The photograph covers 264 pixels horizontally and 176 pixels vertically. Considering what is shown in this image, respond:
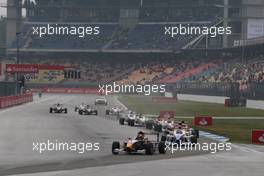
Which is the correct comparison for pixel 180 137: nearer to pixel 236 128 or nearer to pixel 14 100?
pixel 236 128

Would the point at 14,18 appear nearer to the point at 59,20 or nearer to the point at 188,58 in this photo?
the point at 59,20

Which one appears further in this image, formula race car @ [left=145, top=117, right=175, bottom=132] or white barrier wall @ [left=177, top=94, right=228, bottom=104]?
white barrier wall @ [left=177, top=94, right=228, bottom=104]

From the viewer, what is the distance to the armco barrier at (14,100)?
66988mm

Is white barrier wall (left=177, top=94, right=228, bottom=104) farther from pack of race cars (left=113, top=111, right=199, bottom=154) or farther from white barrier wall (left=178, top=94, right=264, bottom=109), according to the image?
pack of race cars (left=113, top=111, right=199, bottom=154)

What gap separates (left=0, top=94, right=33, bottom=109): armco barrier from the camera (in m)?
67.0

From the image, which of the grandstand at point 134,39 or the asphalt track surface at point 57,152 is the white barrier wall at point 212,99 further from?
the asphalt track surface at point 57,152

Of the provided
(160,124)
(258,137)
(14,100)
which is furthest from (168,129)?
(14,100)

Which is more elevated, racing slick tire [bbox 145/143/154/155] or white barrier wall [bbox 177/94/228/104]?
racing slick tire [bbox 145/143/154/155]

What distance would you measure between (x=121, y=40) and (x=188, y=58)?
14970mm

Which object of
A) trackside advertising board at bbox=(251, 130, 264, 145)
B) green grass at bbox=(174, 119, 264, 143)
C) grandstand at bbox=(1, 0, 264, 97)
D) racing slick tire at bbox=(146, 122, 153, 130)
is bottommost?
green grass at bbox=(174, 119, 264, 143)

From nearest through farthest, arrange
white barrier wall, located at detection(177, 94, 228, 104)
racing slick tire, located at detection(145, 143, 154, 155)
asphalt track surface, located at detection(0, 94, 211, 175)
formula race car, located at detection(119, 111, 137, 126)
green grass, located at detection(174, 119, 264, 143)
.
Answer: asphalt track surface, located at detection(0, 94, 211, 175) → racing slick tire, located at detection(145, 143, 154, 155) → green grass, located at detection(174, 119, 264, 143) → formula race car, located at detection(119, 111, 137, 126) → white barrier wall, located at detection(177, 94, 228, 104)

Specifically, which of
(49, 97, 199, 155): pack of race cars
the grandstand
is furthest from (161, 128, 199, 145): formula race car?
the grandstand

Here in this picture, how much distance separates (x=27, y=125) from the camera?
41.3 metres

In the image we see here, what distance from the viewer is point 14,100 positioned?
74.9m
